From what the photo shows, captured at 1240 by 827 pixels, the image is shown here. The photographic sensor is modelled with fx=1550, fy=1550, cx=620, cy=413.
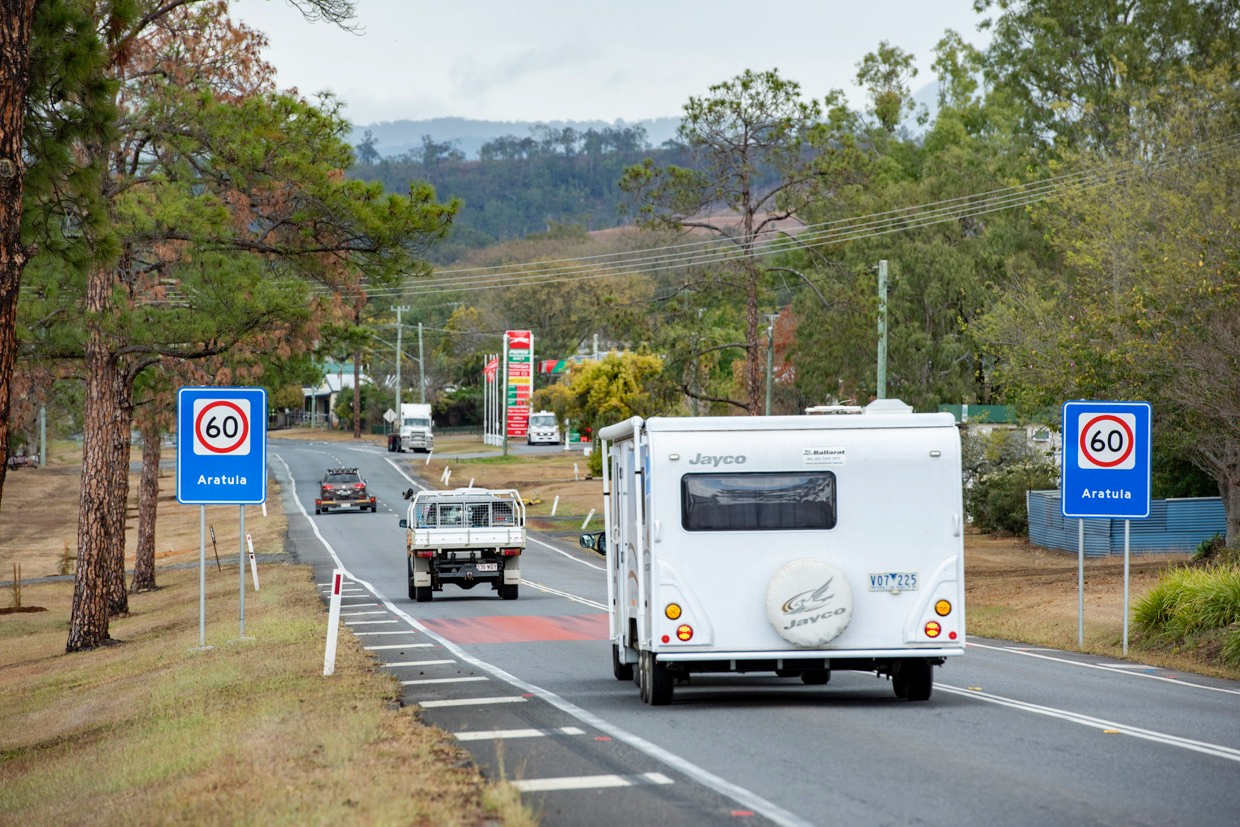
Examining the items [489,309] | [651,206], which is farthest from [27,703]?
[489,309]

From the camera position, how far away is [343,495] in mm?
61625

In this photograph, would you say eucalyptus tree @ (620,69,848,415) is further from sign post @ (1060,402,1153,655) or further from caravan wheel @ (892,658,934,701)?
caravan wheel @ (892,658,934,701)

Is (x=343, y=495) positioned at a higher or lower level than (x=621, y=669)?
higher

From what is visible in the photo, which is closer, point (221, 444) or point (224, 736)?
point (224, 736)

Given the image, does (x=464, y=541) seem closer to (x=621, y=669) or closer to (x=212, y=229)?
(x=212, y=229)

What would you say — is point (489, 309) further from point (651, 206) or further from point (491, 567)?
point (491, 567)

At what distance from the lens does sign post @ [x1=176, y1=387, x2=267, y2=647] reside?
18531 millimetres

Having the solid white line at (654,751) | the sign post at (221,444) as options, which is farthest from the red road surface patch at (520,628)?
the sign post at (221,444)

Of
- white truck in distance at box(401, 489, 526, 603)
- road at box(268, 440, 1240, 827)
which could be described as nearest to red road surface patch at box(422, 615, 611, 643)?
road at box(268, 440, 1240, 827)

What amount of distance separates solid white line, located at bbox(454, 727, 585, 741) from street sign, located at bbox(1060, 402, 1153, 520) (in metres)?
9.77

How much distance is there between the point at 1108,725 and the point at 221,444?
11.1 m

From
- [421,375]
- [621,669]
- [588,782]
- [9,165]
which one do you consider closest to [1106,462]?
[621,669]

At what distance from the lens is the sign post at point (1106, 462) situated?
1925 cm

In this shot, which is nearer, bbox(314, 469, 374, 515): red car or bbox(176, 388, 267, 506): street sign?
bbox(176, 388, 267, 506): street sign
